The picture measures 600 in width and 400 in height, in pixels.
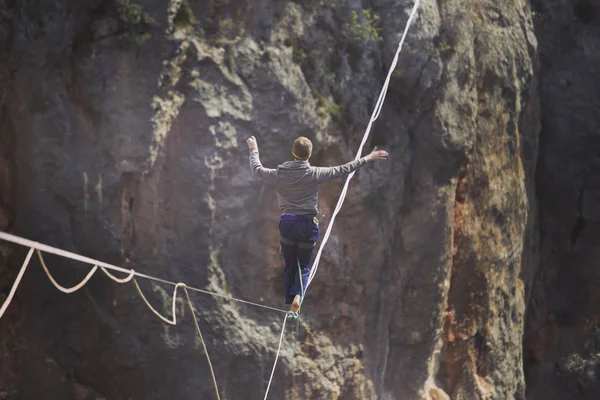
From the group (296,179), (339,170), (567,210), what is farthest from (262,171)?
(567,210)

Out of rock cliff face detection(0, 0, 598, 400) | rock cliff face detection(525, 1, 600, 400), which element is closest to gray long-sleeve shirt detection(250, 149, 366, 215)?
rock cliff face detection(0, 0, 598, 400)

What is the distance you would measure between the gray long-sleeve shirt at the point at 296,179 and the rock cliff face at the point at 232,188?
2569 millimetres

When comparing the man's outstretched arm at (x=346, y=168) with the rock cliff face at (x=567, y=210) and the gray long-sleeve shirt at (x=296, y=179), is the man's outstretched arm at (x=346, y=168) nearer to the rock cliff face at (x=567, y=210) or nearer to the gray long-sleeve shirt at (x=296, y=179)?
the gray long-sleeve shirt at (x=296, y=179)

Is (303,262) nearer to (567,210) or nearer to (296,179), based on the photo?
(296,179)

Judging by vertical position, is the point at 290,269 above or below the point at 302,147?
below

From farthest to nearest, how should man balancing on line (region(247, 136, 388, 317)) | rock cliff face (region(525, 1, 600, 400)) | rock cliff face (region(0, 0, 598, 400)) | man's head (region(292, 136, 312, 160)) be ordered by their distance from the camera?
rock cliff face (region(525, 1, 600, 400)), rock cliff face (region(0, 0, 598, 400)), man balancing on line (region(247, 136, 388, 317)), man's head (region(292, 136, 312, 160))

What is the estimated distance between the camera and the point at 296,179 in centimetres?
1026

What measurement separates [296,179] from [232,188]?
279 cm

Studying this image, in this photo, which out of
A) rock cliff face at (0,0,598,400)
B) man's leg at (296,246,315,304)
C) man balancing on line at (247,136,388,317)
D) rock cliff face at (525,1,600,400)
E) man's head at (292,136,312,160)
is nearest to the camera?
man's head at (292,136,312,160)

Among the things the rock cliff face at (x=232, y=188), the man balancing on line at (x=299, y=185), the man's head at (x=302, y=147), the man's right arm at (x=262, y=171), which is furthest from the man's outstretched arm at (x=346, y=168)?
the rock cliff face at (x=232, y=188)

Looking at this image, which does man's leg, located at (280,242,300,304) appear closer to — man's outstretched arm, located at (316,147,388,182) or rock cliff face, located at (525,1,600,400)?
man's outstretched arm, located at (316,147,388,182)

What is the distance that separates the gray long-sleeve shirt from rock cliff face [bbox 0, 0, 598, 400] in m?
2.57

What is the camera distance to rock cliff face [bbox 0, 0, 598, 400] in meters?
12.2

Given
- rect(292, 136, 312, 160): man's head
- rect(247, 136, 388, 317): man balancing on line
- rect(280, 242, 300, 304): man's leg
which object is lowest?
rect(280, 242, 300, 304): man's leg
